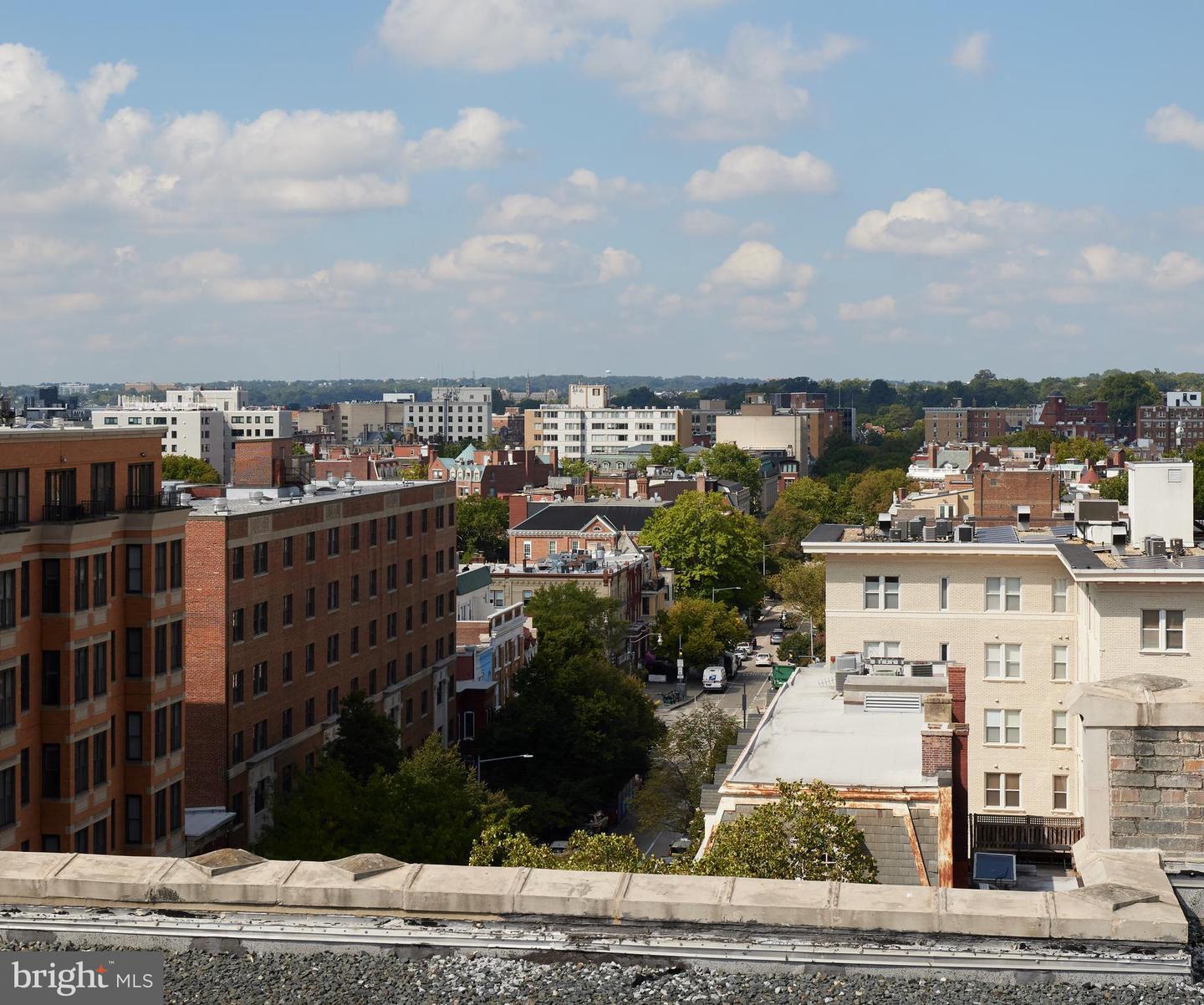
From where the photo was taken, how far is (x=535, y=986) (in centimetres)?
1104

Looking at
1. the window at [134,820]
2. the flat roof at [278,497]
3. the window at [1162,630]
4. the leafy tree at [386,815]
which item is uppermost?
the flat roof at [278,497]

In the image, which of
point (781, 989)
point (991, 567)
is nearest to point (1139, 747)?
point (781, 989)

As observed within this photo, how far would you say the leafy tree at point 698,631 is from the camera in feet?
399

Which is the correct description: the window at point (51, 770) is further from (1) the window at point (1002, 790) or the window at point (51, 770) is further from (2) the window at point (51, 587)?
(1) the window at point (1002, 790)

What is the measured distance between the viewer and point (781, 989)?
1087 centimetres

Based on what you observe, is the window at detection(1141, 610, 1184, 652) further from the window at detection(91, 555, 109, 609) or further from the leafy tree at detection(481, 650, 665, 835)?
the leafy tree at detection(481, 650, 665, 835)

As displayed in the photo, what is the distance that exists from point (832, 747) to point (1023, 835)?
28.8 ft

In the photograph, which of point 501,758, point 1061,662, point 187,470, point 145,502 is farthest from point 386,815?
point 187,470

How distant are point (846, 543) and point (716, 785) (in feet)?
86.3

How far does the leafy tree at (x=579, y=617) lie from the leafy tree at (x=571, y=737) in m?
15.7

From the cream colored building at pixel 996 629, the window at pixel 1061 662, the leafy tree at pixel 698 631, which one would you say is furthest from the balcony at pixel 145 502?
the leafy tree at pixel 698 631

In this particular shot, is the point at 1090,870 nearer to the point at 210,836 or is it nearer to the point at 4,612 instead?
the point at 4,612

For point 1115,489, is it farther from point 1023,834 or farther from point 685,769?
point 1023,834

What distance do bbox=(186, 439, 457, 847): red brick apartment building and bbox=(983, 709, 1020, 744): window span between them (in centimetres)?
2729
